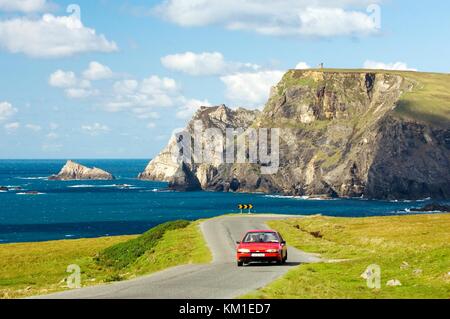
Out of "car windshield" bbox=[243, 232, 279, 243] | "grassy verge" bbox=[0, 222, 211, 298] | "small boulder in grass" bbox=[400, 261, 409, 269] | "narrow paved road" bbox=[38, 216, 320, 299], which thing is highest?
"car windshield" bbox=[243, 232, 279, 243]

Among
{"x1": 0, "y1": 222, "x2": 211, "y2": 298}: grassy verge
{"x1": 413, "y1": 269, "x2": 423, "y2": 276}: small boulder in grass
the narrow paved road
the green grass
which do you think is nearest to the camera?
the narrow paved road

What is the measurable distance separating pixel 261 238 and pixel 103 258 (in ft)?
97.6

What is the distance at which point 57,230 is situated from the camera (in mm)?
142125

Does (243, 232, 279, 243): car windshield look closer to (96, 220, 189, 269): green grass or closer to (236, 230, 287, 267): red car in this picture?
(236, 230, 287, 267): red car

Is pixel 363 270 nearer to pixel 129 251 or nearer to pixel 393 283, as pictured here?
pixel 393 283

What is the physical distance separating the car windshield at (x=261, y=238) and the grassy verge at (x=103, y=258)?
6272 mm

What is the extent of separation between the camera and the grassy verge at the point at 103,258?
49688 millimetres

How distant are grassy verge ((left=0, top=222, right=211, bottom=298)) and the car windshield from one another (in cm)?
627

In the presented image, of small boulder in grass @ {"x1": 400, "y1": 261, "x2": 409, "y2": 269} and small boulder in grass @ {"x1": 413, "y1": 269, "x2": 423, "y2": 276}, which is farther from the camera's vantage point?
small boulder in grass @ {"x1": 400, "y1": 261, "x2": 409, "y2": 269}

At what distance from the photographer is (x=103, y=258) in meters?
64.6

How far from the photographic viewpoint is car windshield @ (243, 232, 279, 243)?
125 ft

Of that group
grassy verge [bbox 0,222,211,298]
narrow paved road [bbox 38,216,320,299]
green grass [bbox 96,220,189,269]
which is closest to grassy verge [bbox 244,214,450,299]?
narrow paved road [bbox 38,216,320,299]

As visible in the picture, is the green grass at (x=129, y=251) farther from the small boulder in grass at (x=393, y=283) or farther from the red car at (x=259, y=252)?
the small boulder in grass at (x=393, y=283)

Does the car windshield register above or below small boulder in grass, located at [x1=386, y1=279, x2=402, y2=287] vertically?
above
